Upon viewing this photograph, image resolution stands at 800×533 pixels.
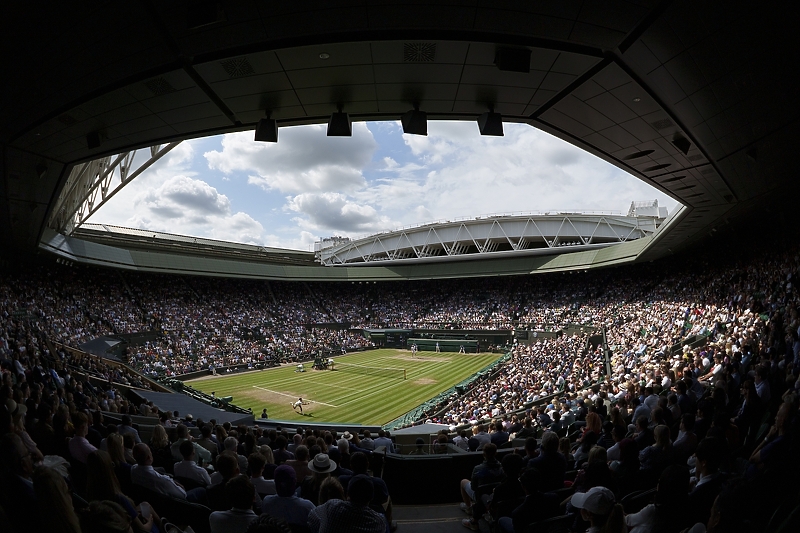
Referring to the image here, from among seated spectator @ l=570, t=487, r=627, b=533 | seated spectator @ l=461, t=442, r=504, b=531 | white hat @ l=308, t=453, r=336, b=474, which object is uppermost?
seated spectator @ l=570, t=487, r=627, b=533

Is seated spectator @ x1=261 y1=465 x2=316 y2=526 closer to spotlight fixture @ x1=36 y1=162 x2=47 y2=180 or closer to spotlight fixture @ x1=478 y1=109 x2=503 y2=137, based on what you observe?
spotlight fixture @ x1=478 y1=109 x2=503 y2=137

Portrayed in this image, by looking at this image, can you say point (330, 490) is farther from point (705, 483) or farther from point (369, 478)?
point (705, 483)

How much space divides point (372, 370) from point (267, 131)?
3042 cm

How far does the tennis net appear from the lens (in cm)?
3363

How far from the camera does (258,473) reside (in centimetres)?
482

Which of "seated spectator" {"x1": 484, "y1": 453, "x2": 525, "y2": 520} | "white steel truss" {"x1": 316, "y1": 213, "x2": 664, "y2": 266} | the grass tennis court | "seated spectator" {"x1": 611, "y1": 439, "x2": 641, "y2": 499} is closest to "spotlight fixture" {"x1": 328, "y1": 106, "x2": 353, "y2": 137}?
"seated spectator" {"x1": 484, "y1": 453, "x2": 525, "y2": 520}

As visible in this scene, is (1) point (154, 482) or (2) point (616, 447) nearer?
(1) point (154, 482)

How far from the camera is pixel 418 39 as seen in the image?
5.41 metres

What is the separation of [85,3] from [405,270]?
4853cm

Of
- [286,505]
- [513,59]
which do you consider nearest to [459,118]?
[513,59]

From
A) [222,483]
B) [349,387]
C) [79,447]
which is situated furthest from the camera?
[349,387]

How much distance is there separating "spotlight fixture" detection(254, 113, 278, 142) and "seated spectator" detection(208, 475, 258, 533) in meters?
5.73

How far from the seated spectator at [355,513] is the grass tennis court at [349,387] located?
1978cm

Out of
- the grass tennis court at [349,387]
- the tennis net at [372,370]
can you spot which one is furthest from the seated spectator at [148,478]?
the tennis net at [372,370]
